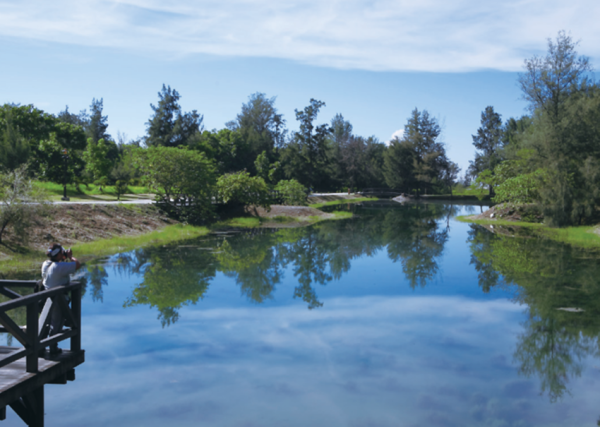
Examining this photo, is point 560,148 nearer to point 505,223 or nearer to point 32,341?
point 505,223

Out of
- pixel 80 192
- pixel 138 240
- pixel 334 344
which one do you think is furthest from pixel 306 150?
pixel 334 344

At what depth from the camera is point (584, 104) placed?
41469 mm

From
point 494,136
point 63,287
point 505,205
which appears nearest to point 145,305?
point 63,287

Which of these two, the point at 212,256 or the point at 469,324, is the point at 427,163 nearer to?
the point at 212,256

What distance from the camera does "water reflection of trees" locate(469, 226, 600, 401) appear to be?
10.9 metres

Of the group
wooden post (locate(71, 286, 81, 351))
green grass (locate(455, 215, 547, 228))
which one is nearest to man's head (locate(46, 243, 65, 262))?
wooden post (locate(71, 286, 81, 351))

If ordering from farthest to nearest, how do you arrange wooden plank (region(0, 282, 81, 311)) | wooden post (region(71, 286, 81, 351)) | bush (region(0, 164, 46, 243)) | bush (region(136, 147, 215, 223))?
bush (region(136, 147, 215, 223)) → bush (region(0, 164, 46, 243)) → wooden post (region(71, 286, 81, 351)) → wooden plank (region(0, 282, 81, 311))

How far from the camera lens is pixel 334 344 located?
12023 mm

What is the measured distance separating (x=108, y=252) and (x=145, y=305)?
401 inches

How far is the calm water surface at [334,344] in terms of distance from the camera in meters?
8.66

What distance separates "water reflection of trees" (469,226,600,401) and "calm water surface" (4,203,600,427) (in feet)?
0.20

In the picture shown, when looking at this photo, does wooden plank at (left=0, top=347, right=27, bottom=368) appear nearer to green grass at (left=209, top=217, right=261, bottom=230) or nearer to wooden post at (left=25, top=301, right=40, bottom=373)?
wooden post at (left=25, top=301, right=40, bottom=373)

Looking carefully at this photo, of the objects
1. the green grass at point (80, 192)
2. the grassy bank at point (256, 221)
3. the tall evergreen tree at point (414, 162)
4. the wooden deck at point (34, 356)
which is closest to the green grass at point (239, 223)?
the grassy bank at point (256, 221)

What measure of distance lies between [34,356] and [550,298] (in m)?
15.2
